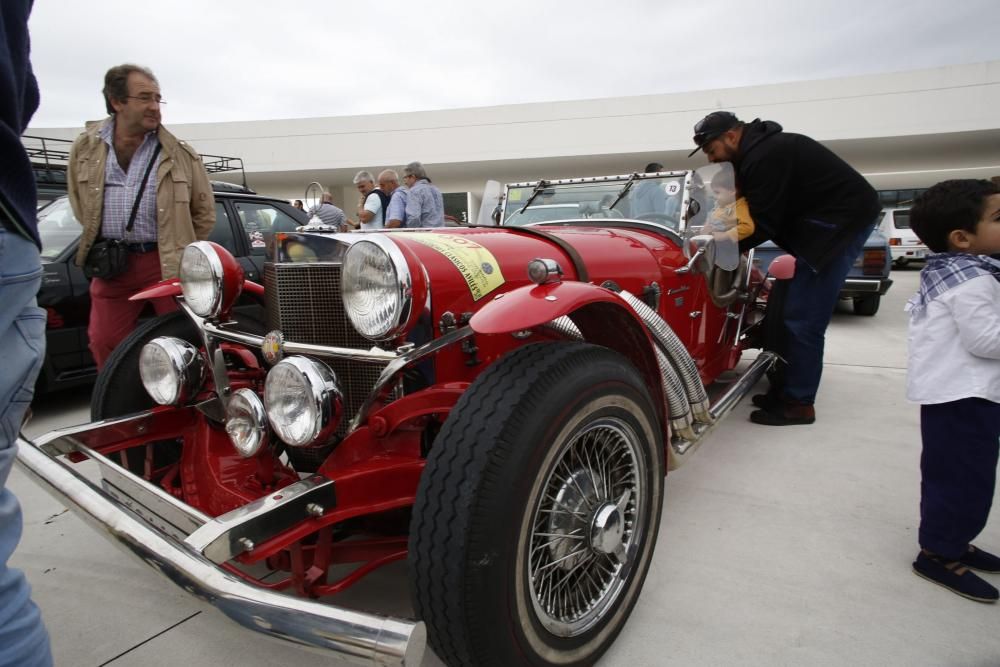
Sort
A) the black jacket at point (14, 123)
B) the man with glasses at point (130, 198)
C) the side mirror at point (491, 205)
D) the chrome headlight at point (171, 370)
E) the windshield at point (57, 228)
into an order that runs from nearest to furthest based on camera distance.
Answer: the black jacket at point (14, 123) < the chrome headlight at point (171, 370) < the man with glasses at point (130, 198) < the side mirror at point (491, 205) < the windshield at point (57, 228)

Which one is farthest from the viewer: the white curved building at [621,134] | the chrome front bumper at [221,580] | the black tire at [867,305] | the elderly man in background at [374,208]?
the white curved building at [621,134]

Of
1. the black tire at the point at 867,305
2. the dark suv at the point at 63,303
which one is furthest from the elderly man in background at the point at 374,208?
the black tire at the point at 867,305

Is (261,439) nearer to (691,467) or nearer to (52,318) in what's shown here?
(691,467)

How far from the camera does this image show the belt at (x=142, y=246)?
2907 millimetres

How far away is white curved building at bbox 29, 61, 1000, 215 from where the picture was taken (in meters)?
16.7

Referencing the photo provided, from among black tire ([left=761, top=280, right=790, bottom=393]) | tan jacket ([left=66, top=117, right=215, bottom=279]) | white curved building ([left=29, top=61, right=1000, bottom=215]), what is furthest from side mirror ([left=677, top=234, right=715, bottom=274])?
white curved building ([left=29, top=61, right=1000, bottom=215])

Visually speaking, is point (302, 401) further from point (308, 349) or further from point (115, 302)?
point (115, 302)

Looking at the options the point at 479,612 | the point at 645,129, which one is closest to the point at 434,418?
the point at 479,612

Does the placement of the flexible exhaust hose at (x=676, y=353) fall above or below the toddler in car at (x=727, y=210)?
below

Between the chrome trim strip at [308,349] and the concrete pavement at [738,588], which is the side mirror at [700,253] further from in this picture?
the chrome trim strip at [308,349]

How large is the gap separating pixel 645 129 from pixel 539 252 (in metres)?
19.9

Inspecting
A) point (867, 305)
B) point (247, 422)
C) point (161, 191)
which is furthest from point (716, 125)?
point (867, 305)

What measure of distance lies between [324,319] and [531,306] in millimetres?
728

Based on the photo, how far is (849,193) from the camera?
3.22 m
